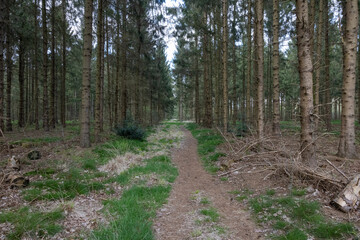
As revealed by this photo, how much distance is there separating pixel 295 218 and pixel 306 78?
10.9 feet

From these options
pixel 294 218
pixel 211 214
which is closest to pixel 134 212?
pixel 211 214

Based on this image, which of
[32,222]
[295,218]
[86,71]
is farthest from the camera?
[86,71]

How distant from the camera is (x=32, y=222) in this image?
317cm

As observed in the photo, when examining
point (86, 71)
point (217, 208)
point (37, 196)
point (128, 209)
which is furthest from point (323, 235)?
point (86, 71)

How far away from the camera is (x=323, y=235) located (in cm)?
296

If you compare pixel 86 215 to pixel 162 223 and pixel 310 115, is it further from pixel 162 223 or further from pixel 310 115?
pixel 310 115

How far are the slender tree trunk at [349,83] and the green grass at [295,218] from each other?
3.32 metres

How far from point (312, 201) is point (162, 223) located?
111 inches

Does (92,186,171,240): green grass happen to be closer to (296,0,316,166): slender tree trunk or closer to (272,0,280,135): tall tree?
(296,0,316,166): slender tree trunk

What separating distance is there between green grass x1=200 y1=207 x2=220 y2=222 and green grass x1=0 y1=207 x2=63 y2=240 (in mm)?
2519

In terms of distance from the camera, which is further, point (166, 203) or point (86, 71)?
point (86, 71)

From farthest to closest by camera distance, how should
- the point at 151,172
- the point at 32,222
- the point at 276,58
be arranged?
the point at 276,58 < the point at 151,172 < the point at 32,222

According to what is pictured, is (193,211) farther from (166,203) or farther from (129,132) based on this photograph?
(129,132)

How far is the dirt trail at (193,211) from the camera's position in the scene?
3.39 m
